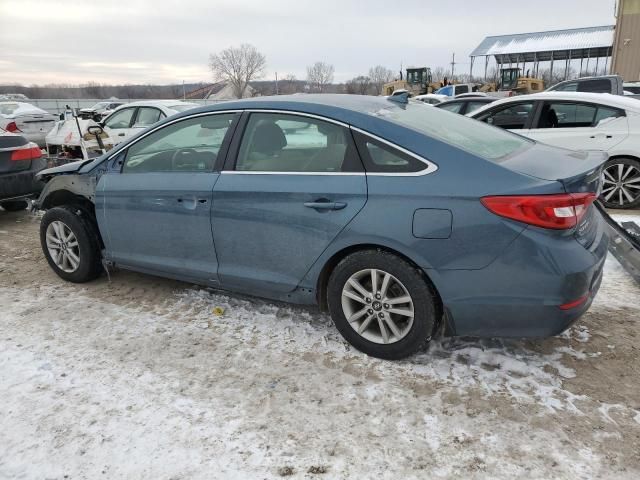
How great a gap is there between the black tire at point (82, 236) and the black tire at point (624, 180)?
19.0ft

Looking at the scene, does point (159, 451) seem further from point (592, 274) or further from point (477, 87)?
point (477, 87)

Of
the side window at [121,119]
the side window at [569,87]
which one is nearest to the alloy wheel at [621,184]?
the side window at [569,87]

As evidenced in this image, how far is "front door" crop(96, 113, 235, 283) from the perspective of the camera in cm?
353

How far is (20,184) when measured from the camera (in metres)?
6.47

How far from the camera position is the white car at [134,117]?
10.1m

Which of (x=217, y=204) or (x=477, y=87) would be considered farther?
(x=477, y=87)

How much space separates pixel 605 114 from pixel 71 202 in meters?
6.26

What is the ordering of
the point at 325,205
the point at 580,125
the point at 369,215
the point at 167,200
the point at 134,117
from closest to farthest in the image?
the point at 369,215 → the point at 325,205 → the point at 167,200 → the point at 580,125 → the point at 134,117

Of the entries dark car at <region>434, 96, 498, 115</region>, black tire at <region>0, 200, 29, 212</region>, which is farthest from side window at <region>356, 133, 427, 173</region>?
dark car at <region>434, 96, 498, 115</region>

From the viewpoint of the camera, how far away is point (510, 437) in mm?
2436

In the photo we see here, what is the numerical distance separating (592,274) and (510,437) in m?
0.96

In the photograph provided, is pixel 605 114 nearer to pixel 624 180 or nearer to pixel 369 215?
pixel 624 180

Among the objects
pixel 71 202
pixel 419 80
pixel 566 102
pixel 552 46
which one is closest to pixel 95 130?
pixel 71 202

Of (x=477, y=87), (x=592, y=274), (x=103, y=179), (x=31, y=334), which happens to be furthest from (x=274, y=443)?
(x=477, y=87)
